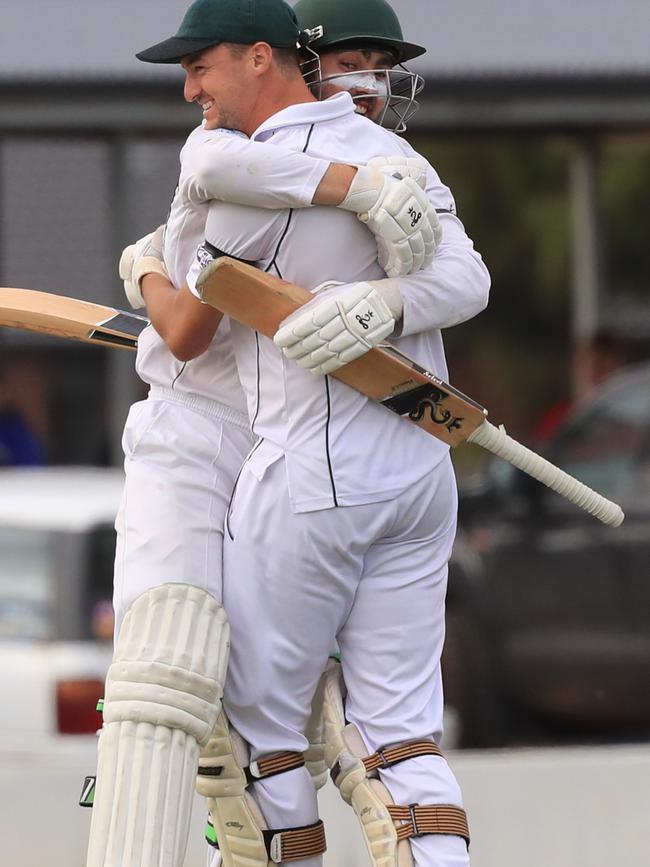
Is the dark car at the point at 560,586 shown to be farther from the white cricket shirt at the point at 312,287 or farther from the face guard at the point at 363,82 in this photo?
the white cricket shirt at the point at 312,287

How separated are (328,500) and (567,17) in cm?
637

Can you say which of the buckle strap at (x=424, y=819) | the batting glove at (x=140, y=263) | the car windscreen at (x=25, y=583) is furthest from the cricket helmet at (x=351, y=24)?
the car windscreen at (x=25, y=583)

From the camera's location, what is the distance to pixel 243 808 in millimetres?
3377

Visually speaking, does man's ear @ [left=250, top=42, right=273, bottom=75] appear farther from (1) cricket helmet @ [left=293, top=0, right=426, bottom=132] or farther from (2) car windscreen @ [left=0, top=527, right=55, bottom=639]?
(2) car windscreen @ [left=0, top=527, right=55, bottom=639]

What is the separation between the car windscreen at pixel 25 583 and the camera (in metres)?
6.33

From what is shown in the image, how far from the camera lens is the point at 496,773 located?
5.18 m

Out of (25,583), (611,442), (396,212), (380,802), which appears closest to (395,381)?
(396,212)

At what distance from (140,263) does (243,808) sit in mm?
1042

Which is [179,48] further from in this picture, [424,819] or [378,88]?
[424,819]

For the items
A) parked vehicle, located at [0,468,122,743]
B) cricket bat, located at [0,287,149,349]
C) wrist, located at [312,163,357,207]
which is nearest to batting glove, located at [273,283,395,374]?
wrist, located at [312,163,357,207]

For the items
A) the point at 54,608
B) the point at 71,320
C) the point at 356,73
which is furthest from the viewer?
the point at 54,608

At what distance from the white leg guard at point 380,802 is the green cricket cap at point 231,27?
1.26m

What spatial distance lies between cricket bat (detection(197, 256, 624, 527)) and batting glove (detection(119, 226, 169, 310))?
28 cm

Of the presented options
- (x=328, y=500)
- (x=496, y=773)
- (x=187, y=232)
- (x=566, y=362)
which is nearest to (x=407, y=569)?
(x=328, y=500)
